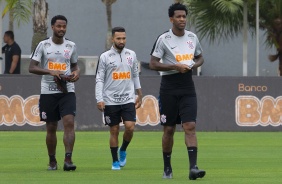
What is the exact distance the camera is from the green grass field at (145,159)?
610 inches

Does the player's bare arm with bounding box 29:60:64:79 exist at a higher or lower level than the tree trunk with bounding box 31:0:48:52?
lower

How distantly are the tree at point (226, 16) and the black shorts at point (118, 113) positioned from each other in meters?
19.5

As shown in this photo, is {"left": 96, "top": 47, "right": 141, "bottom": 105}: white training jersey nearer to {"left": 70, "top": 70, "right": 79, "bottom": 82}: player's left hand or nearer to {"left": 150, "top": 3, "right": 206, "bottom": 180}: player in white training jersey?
{"left": 70, "top": 70, "right": 79, "bottom": 82}: player's left hand

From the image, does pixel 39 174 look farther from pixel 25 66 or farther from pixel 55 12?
pixel 55 12

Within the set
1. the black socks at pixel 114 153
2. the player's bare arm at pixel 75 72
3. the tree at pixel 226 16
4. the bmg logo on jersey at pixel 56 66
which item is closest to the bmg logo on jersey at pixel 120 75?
the player's bare arm at pixel 75 72

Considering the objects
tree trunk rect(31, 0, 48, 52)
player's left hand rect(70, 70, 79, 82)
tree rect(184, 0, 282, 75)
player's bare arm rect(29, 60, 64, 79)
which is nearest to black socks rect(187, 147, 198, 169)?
player's left hand rect(70, 70, 79, 82)

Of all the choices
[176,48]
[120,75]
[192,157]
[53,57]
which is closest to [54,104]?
[53,57]

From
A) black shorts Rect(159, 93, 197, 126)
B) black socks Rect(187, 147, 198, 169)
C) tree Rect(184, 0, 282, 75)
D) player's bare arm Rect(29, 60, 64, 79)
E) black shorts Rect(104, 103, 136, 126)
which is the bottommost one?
black socks Rect(187, 147, 198, 169)

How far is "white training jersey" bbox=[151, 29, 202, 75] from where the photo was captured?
15352mm

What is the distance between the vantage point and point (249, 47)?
4762cm

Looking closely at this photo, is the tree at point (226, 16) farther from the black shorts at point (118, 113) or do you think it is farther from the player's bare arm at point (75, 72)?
the player's bare arm at point (75, 72)

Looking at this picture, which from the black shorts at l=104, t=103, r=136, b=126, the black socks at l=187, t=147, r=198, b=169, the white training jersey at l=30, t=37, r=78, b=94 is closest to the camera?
the black socks at l=187, t=147, r=198, b=169

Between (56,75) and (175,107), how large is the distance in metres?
2.40

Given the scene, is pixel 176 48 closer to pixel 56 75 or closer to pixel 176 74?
pixel 176 74
